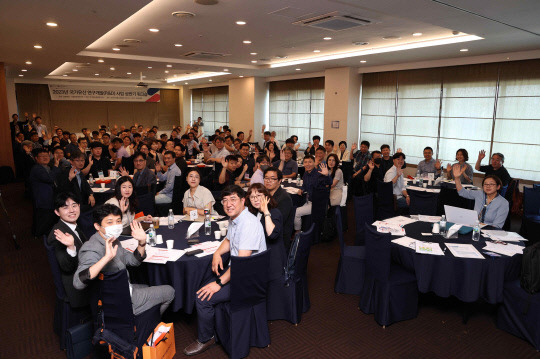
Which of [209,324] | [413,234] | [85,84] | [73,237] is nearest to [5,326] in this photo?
[73,237]

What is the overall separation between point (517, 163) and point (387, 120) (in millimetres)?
4026

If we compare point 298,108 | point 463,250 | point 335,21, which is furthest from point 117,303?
point 298,108

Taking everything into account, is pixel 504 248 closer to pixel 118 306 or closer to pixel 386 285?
pixel 386 285

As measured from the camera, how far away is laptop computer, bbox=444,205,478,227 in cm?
458

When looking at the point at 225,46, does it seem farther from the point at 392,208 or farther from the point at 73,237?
the point at 73,237

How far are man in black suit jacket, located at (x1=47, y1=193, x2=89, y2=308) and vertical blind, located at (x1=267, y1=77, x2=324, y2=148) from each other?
38.9 feet

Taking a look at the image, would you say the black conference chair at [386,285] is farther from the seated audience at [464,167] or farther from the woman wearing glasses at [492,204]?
the seated audience at [464,167]

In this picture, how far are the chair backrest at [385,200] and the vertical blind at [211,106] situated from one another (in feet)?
46.1

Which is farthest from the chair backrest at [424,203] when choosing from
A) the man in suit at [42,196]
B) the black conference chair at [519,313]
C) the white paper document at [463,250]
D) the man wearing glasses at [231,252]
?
the man in suit at [42,196]

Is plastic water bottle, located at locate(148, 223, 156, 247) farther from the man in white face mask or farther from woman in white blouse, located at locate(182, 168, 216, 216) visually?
woman in white blouse, located at locate(182, 168, 216, 216)

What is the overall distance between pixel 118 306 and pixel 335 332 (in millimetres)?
2327

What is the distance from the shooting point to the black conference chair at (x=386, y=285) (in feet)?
13.1

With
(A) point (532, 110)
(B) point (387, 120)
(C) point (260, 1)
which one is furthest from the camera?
A: (B) point (387, 120)

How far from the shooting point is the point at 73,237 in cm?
333
